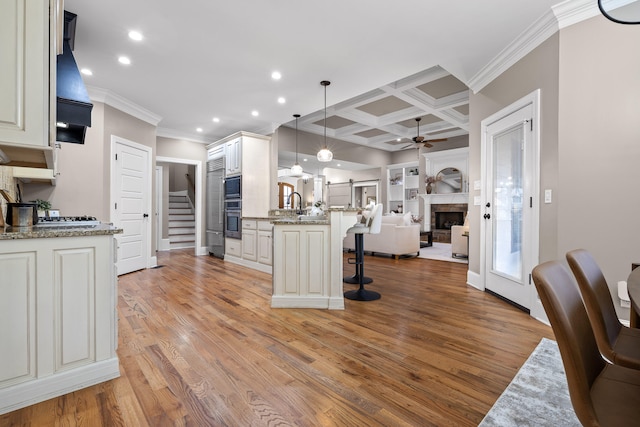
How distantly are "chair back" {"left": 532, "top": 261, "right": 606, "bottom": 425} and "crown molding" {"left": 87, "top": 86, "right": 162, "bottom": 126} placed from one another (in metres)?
5.36

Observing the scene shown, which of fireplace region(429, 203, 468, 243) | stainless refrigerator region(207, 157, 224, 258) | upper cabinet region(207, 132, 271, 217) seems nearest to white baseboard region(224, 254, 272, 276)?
stainless refrigerator region(207, 157, 224, 258)

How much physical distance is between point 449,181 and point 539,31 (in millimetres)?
6422

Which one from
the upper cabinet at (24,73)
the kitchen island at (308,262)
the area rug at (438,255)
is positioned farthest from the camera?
the area rug at (438,255)

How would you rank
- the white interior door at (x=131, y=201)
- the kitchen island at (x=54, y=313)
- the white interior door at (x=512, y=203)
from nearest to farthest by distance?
the kitchen island at (x=54, y=313) → the white interior door at (x=512, y=203) → the white interior door at (x=131, y=201)

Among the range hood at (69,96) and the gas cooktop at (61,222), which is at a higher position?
the range hood at (69,96)

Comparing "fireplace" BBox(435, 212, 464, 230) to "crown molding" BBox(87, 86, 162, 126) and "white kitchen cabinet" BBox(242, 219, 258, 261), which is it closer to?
"white kitchen cabinet" BBox(242, 219, 258, 261)

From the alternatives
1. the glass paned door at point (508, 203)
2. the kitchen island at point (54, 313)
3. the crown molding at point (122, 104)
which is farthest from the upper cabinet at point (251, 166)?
the glass paned door at point (508, 203)

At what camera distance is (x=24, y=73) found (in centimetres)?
143

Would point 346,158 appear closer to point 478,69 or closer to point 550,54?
point 478,69

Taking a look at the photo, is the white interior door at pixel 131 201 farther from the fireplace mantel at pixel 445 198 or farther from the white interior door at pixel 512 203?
the fireplace mantel at pixel 445 198

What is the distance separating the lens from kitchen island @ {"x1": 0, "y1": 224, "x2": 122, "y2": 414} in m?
1.50

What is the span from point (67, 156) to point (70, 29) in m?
2.07

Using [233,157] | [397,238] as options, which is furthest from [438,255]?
[233,157]

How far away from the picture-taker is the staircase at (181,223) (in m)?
7.98
